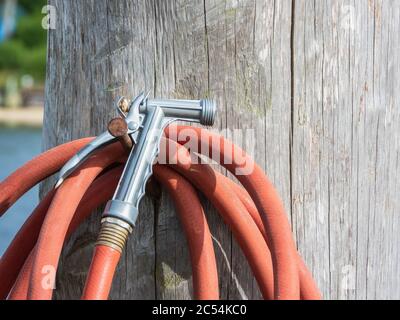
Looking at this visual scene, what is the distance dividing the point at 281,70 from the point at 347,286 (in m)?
0.54

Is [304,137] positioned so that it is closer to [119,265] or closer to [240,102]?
[240,102]

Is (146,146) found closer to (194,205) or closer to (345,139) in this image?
(194,205)

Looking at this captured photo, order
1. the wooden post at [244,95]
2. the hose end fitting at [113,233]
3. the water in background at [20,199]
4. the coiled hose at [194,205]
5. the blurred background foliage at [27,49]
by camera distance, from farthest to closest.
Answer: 1. the blurred background foliage at [27,49]
2. the water in background at [20,199]
3. the wooden post at [244,95]
4. the coiled hose at [194,205]
5. the hose end fitting at [113,233]

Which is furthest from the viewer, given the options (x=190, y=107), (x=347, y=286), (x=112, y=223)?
(x=347, y=286)

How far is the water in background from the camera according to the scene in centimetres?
600

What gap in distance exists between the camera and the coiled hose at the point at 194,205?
178 centimetres

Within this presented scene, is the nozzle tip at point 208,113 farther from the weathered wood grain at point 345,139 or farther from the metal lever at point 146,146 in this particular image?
the weathered wood grain at point 345,139

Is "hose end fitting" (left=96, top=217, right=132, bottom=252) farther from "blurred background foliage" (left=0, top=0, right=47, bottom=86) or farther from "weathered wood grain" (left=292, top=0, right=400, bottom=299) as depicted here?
"blurred background foliage" (left=0, top=0, right=47, bottom=86)

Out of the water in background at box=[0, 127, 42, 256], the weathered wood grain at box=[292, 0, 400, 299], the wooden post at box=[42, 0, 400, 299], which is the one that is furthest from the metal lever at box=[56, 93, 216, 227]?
the water in background at box=[0, 127, 42, 256]

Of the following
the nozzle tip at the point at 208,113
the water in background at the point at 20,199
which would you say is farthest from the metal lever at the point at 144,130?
the water in background at the point at 20,199

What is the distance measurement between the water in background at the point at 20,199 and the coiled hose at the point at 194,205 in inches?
18.7

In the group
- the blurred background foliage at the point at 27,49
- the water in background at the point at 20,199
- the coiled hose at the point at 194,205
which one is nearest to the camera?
the coiled hose at the point at 194,205

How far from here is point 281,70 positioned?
75.7 inches
